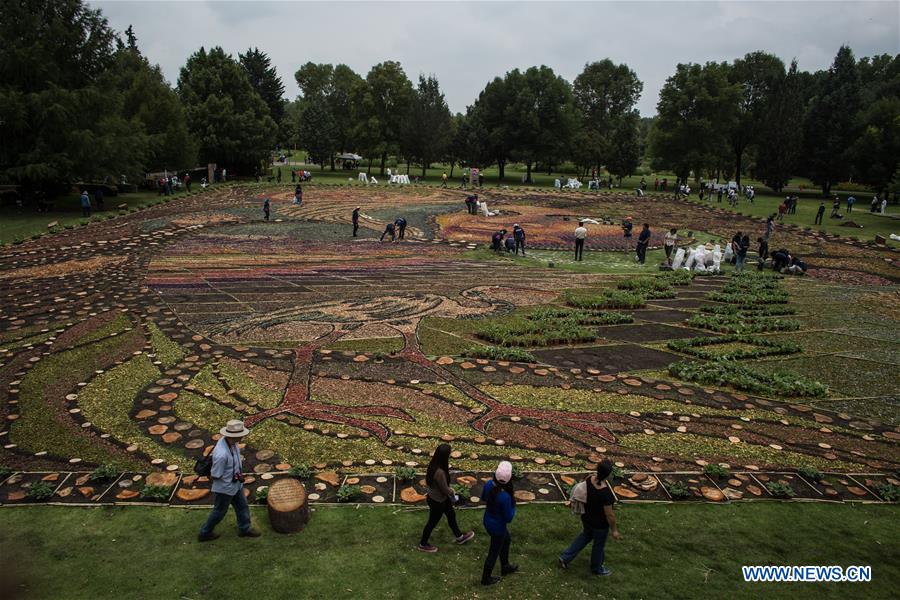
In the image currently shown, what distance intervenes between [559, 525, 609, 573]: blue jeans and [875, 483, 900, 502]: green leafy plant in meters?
5.36

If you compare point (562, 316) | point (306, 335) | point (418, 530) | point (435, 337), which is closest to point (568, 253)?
point (562, 316)

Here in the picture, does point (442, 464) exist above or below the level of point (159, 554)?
above

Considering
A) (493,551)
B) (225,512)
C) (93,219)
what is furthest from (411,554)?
(93,219)

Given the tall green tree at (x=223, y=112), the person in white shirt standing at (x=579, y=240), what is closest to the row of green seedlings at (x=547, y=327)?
the person in white shirt standing at (x=579, y=240)

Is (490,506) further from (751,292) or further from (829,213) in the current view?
(829,213)

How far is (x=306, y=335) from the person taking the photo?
612 inches

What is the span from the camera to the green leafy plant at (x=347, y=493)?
8.34 m

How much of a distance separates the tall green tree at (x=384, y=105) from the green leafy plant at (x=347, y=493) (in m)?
63.0

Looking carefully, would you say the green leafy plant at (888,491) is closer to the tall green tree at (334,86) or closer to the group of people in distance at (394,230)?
the group of people in distance at (394,230)

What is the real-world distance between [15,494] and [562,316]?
13.9 meters

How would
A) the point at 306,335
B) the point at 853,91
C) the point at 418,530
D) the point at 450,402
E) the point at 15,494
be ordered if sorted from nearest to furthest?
the point at 418,530 < the point at 15,494 < the point at 450,402 < the point at 306,335 < the point at 853,91

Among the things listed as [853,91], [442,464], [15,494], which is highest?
[853,91]

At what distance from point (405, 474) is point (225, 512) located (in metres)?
2.71

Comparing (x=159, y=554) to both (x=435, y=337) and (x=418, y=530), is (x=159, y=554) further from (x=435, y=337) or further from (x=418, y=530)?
(x=435, y=337)
